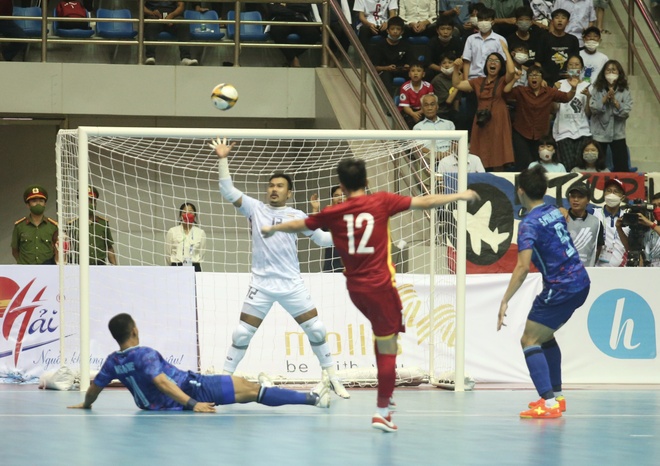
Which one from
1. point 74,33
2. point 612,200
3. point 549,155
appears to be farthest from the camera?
point 74,33

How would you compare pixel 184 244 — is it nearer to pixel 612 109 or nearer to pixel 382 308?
pixel 382 308

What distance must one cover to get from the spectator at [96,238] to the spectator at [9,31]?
5101mm

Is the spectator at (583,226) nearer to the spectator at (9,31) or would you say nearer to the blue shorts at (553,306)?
the blue shorts at (553,306)

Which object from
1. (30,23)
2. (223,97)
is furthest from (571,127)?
(30,23)

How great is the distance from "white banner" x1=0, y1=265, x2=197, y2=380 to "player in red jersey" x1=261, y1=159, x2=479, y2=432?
191 inches

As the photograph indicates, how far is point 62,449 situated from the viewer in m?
7.21

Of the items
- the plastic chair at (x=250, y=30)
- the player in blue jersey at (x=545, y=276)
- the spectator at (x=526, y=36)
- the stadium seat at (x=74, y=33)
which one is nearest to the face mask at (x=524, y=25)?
the spectator at (x=526, y=36)

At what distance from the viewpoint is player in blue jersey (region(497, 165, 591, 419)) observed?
354 inches

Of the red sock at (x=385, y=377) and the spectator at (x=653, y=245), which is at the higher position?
the spectator at (x=653, y=245)

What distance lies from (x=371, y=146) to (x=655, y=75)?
736 centimetres

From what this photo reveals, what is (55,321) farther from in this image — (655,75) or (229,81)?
(655,75)

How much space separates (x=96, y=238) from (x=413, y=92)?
5534 mm

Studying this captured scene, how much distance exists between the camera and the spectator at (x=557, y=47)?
17312 mm

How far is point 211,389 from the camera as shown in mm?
9086
